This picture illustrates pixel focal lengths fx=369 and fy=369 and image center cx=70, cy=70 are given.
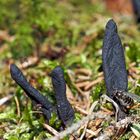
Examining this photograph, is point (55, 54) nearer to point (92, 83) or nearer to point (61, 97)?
point (92, 83)

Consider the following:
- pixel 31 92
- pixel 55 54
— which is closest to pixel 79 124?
pixel 31 92

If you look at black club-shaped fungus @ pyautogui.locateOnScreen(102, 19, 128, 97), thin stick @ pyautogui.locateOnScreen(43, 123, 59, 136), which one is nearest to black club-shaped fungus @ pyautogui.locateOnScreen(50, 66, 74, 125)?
thin stick @ pyautogui.locateOnScreen(43, 123, 59, 136)

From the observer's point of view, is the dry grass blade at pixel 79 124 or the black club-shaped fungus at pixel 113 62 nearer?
the dry grass blade at pixel 79 124

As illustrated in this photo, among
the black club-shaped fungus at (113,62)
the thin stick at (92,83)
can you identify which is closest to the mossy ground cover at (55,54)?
the thin stick at (92,83)

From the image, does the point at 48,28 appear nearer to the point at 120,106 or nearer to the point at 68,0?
the point at 68,0

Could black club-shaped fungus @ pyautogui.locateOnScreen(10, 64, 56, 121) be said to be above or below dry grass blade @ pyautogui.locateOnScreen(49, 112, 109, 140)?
above

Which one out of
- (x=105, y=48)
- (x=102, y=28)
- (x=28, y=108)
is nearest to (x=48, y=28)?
(x=102, y=28)

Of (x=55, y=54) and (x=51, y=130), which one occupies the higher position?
(x=55, y=54)

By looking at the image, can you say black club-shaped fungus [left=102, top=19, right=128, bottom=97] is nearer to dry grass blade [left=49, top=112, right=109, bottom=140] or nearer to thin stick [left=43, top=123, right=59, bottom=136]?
dry grass blade [left=49, top=112, right=109, bottom=140]

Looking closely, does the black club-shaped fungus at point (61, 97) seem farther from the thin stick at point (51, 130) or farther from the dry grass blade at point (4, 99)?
the dry grass blade at point (4, 99)

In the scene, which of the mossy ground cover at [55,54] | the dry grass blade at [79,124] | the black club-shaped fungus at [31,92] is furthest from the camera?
the mossy ground cover at [55,54]

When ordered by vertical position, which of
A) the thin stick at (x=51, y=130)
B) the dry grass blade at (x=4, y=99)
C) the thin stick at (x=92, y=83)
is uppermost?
the dry grass blade at (x=4, y=99)
